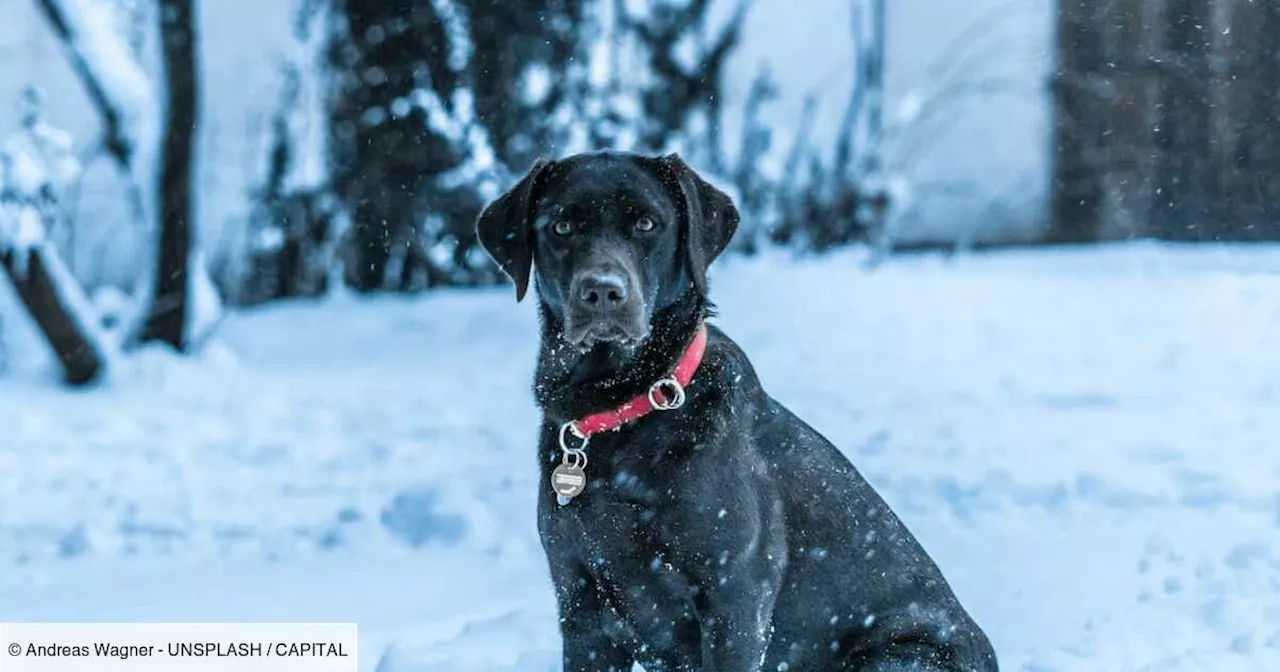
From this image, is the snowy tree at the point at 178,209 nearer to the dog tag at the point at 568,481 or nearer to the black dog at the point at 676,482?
the black dog at the point at 676,482

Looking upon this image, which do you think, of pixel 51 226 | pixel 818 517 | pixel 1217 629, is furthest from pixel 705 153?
pixel 818 517

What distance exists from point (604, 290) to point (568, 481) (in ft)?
1.22

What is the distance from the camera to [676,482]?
8.80 ft

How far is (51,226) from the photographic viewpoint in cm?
791

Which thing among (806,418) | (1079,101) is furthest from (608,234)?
(1079,101)

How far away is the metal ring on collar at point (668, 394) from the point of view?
2.76 m

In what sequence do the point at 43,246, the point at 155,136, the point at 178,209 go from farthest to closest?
the point at 178,209, the point at 155,136, the point at 43,246

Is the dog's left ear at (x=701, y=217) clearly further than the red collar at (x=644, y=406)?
Yes

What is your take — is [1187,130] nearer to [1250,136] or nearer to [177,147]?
[1250,136]

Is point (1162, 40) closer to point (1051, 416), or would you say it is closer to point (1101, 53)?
point (1101, 53)

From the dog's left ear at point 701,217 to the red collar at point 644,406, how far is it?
19cm

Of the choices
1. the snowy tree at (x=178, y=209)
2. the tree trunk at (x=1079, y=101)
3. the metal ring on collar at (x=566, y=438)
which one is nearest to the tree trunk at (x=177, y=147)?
the snowy tree at (x=178, y=209)

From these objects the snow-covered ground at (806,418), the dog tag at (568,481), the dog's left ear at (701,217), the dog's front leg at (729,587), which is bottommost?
the snow-covered ground at (806,418)

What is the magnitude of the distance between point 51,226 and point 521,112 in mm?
2691
